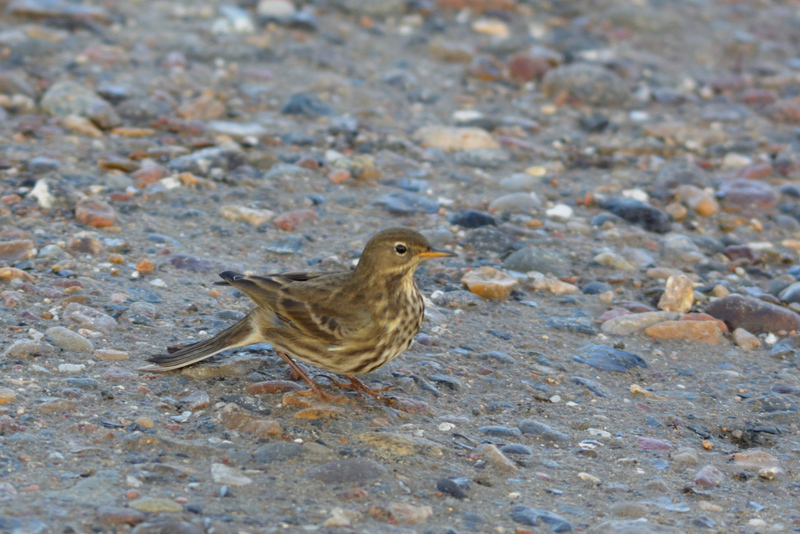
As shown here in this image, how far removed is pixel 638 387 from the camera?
5.78 metres

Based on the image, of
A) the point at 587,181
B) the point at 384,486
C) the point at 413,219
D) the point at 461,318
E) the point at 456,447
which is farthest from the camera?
the point at 587,181

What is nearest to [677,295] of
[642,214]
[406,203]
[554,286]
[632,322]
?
[632,322]

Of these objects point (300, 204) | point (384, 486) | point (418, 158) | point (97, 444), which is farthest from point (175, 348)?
point (418, 158)

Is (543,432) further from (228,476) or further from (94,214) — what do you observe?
(94,214)

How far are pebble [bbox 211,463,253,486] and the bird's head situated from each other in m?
1.58

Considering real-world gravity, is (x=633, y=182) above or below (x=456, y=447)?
above

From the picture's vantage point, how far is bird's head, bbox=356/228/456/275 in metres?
5.35

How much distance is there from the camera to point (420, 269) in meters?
7.23

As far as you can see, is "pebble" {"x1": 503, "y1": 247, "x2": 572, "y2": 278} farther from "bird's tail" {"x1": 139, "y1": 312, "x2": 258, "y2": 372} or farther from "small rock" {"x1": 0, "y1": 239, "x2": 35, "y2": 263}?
"small rock" {"x1": 0, "y1": 239, "x2": 35, "y2": 263}

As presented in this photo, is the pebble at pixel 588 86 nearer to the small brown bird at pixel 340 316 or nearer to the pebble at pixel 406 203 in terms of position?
the pebble at pixel 406 203

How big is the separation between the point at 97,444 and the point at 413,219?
4.18 meters

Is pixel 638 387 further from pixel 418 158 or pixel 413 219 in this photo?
pixel 418 158

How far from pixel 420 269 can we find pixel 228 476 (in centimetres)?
332

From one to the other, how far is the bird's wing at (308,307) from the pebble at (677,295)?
2878 mm
